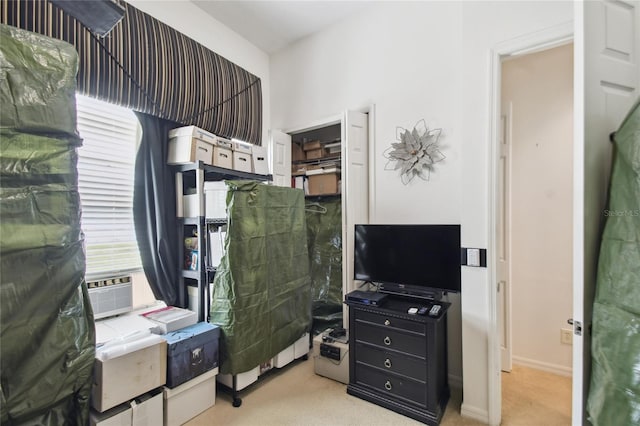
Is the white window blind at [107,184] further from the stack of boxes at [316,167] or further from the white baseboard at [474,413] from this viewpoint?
the white baseboard at [474,413]

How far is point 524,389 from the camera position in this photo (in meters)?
2.28

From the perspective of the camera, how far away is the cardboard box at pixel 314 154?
11.0 feet

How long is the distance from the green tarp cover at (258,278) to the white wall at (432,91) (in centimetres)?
87

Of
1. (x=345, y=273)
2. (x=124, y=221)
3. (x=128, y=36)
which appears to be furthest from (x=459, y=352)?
(x=128, y=36)

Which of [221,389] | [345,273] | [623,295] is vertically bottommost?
[221,389]

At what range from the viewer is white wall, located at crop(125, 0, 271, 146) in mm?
2430

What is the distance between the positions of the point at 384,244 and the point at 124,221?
2110mm

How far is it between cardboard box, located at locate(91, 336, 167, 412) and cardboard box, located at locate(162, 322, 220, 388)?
47 millimetres

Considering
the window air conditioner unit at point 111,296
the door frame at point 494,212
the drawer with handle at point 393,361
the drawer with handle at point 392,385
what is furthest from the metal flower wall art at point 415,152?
the window air conditioner unit at point 111,296

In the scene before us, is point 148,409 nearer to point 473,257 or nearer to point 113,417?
point 113,417

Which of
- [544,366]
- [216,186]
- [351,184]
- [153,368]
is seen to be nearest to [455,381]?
[544,366]

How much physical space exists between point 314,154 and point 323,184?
45cm

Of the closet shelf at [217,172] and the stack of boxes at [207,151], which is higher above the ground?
the stack of boxes at [207,151]

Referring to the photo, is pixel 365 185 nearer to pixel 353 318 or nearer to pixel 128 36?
pixel 353 318
